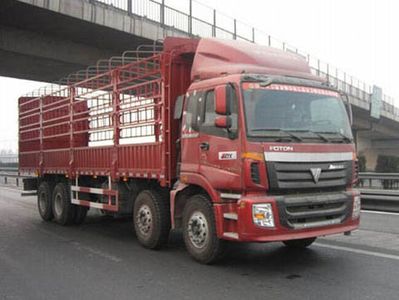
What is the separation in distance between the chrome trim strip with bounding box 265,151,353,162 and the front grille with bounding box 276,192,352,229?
469 mm

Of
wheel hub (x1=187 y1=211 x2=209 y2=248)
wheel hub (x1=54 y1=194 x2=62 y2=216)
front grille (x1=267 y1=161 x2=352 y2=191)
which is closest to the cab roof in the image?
front grille (x1=267 y1=161 x2=352 y2=191)

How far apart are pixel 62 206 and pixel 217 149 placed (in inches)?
239

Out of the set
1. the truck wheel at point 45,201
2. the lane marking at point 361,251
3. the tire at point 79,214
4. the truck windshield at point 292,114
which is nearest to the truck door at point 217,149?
the truck windshield at point 292,114

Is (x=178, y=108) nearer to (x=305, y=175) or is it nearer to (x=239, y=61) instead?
(x=239, y=61)

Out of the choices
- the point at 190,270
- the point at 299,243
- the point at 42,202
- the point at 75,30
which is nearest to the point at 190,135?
the point at 190,270

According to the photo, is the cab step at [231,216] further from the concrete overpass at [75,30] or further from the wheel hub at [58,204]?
the concrete overpass at [75,30]

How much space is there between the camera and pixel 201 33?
2084 cm

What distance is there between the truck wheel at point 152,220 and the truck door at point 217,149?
136 centimetres

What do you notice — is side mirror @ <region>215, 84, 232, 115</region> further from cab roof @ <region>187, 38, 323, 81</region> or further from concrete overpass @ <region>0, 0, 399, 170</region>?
concrete overpass @ <region>0, 0, 399, 170</region>

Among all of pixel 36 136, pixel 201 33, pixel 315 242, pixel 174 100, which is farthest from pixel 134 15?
pixel 315 242

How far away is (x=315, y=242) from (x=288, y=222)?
2.39 meters

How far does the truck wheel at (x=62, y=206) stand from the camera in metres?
11.5

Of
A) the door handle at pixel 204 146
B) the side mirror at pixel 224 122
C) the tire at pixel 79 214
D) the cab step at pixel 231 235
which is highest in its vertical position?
the side mirror at pixel 224 122

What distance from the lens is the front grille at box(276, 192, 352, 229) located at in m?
A: 6.39
